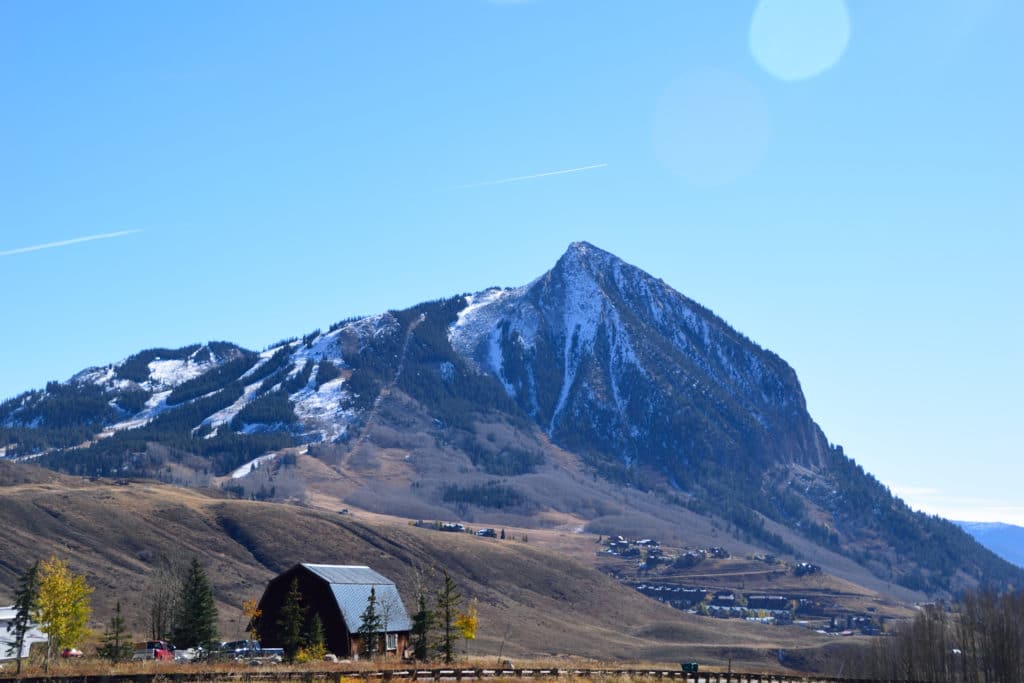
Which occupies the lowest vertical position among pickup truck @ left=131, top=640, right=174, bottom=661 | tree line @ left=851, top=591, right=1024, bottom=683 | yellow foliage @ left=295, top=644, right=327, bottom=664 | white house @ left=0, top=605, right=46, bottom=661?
tree line @ left=851, top=591, right=1024, bottom=683

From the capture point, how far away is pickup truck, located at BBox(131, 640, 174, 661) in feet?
251

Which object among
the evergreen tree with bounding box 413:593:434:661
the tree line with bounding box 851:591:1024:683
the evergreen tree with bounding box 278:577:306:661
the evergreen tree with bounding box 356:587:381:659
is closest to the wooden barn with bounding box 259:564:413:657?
the evergreen tree with bounding box 356:587:381:659

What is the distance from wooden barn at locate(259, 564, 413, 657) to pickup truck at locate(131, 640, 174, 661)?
9.76 meters

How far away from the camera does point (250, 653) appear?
78688 millimetres

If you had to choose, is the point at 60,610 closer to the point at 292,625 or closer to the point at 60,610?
the point at 60,610

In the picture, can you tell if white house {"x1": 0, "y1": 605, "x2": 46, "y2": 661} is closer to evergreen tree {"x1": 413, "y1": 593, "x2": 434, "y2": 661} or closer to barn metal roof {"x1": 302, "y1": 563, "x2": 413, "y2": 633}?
barn metal roof {"x1": 302, "y1": 563, "x2": 413, "y2": 633}

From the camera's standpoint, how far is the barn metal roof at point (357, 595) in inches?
3438

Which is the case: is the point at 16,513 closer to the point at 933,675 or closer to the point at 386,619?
the point at 386,619

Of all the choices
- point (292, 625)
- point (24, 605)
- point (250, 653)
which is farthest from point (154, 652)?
point (292, 625)

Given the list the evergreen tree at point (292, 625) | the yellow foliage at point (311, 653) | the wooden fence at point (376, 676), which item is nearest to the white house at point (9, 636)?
the evergreen tree at point (292, 625)

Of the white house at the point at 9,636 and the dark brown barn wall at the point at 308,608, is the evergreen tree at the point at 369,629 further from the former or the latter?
the white house at the point at 9,636

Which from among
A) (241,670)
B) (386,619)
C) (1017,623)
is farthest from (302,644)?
(1017,623)

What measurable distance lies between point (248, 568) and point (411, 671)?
153332 mm

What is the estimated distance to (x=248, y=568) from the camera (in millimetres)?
199750
